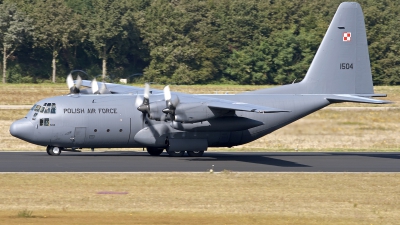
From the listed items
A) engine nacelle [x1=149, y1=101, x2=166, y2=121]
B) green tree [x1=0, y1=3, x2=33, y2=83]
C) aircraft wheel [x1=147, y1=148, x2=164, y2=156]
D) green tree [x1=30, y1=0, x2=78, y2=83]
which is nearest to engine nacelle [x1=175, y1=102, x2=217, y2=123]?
engine nacelle [x1=149, y1=101, x2=166, y2=121]

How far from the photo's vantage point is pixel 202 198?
18172 millimetres

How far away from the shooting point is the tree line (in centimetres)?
6306

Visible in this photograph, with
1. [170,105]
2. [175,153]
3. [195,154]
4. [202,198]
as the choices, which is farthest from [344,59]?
[202,198]

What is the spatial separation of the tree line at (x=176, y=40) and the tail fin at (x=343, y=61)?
2929cm

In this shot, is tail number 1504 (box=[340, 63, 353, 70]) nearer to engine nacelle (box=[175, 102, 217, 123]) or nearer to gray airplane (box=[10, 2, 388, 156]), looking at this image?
gray airplane (box=[10, 2, 388, 156])

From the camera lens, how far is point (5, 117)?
44406 millimetres

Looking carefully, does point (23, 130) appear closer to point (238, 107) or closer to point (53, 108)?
point (53, 108)

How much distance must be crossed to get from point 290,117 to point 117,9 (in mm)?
45609

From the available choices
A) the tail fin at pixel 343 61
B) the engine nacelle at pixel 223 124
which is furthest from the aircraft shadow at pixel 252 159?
the tail fin at pixel 343 61

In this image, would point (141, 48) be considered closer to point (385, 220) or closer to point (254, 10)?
point (254, 10)

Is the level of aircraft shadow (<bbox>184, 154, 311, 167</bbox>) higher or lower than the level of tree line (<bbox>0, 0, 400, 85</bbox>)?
lower

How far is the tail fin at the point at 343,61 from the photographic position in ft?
97.0

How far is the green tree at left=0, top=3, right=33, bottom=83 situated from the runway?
1403 inches

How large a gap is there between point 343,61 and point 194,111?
8.32m
